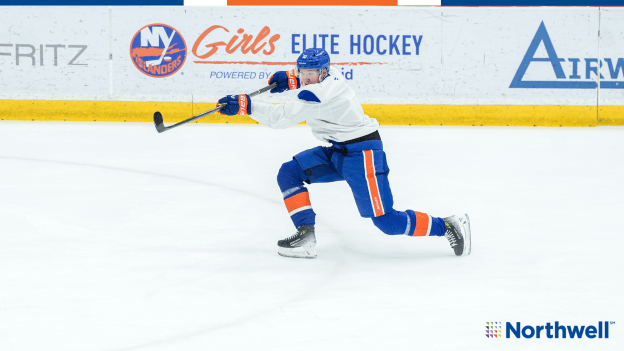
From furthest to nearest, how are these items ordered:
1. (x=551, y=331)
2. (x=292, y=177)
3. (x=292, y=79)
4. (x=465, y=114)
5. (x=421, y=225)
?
(x=465, y=114)
(x=292, y=79)
(x=292, y=177)
(x=421, y=225)
(x=551, y=331)

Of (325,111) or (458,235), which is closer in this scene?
(325,111)

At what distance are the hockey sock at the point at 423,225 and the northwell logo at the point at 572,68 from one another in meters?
6.64

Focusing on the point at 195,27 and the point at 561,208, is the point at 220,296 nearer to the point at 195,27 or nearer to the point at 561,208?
the point at 561,208

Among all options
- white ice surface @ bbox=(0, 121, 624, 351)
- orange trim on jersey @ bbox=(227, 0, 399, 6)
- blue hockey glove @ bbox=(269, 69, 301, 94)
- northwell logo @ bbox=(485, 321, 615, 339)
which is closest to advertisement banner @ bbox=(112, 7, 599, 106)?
orange trim on jersey @ bbox=(227, 0, 399, 6)

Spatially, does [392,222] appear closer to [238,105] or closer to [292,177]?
[292,177]

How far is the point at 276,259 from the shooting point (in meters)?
→ 3.52

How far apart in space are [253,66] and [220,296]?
707cm

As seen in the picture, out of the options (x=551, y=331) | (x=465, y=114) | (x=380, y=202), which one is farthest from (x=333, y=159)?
(x=465, y=114)

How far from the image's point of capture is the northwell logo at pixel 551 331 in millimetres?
2482

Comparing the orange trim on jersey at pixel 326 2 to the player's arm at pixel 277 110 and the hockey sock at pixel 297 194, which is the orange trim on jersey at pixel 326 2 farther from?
the player's arm at pixel 277 110

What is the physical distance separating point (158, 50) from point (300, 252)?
683 cm

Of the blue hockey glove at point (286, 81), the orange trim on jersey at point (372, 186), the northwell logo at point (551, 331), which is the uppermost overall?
the blue hockey glove at point (286, 81)

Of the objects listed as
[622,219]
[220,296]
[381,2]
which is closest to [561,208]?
[622,219]

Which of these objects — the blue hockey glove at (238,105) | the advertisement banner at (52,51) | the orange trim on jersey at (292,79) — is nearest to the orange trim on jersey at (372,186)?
the blue hockey glove at (238,105)
